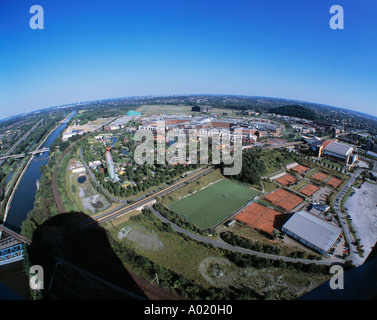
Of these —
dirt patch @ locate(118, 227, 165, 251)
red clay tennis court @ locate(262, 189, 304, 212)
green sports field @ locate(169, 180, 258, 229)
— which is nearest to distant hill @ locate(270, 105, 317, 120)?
→ red clay tennis court @ locate(262, 189, 304, 212)

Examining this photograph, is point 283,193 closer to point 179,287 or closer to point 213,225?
point 213,225

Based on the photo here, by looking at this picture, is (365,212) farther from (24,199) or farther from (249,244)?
(24,199)

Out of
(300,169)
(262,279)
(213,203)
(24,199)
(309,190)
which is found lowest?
(262,279)

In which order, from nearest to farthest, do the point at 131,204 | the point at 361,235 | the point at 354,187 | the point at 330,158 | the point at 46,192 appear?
1. the point at 361,235
2. the point at 131,204
3. the point at 46,192
4. the point at 354,187
5. the point at 330,158

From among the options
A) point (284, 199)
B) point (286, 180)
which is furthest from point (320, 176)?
point (284, 199)

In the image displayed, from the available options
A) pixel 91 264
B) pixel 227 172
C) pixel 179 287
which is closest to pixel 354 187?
pixel 227 172

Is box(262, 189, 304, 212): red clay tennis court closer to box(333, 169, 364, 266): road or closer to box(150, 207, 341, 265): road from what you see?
box(333, 169, 364, 266): road
